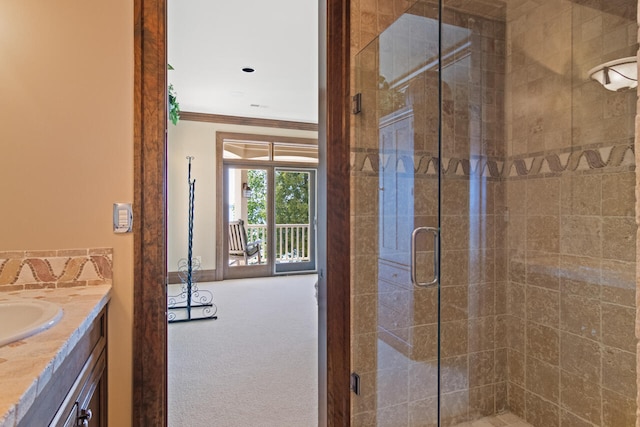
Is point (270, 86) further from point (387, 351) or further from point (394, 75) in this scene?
point (387, 351)

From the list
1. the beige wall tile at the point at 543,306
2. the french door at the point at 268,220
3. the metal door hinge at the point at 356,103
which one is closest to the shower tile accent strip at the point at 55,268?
the metal door hinge at the point at 356,103

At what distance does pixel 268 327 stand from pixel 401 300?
2176 millimetres

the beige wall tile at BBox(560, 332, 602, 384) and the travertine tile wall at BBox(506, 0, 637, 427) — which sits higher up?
the travertine tile wall at BBox(506, 0, 637, 427)

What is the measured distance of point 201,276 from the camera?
18.4 ft

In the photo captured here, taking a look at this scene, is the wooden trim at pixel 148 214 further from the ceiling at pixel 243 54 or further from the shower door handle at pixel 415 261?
the ceiling at pixel 243 54

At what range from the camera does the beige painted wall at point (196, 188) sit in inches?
217

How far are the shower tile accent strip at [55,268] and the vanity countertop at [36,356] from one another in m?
0.12

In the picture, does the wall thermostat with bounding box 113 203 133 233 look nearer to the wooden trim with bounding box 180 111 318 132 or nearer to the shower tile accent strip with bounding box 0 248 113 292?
the shower tile accent strip with bounding box 0 248 113 292

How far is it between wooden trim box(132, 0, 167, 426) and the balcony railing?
4812mm

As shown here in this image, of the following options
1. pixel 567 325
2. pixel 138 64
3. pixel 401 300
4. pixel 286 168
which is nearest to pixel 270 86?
pixel 286 168

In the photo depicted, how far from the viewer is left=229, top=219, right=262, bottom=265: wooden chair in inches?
236

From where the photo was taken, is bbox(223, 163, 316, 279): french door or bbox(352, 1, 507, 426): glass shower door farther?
bbox(223, 163, 316, 279): french door

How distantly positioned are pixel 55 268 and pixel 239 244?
15.5 feet

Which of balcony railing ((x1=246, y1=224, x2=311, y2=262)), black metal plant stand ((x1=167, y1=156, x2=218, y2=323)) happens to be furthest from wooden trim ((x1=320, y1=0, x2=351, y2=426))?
balcony railing ((x1=246, y1=224, x2=311, y2=262))
